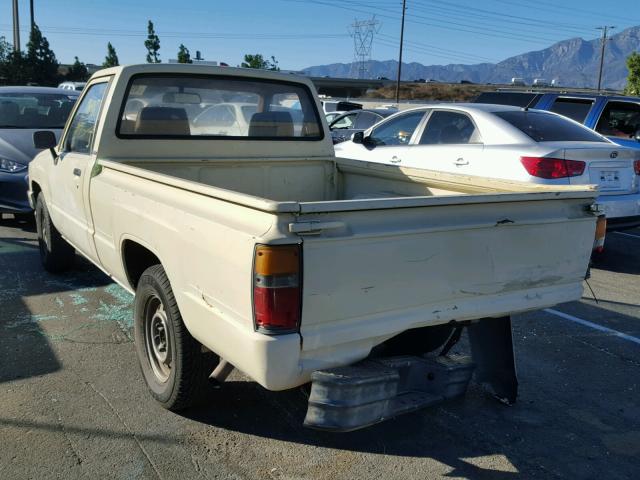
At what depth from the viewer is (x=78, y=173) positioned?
4.46m

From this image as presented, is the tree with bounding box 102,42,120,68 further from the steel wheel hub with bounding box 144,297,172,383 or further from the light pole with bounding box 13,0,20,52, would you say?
the steel wheel hub with bounding box 144,297,172,383

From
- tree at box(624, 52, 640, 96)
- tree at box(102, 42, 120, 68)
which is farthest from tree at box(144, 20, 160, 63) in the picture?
tree at box(624, 52, 640, 96)

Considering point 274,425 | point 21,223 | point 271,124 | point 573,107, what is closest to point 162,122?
point 271,124

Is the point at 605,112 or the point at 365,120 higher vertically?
the point at 605,112

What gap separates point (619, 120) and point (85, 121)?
799cm

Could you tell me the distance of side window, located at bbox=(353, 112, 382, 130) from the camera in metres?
13.8

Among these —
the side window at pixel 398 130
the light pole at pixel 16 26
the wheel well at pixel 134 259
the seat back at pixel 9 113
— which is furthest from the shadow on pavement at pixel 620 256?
the light pole at pixel 16 26

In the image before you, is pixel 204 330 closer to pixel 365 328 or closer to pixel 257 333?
pixel 257 333

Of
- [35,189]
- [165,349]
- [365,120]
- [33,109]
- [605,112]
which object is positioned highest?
[605,112]

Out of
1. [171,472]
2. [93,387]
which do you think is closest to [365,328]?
[171,472]

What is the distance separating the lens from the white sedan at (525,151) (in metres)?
6.34

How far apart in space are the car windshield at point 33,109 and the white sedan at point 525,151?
194 inches

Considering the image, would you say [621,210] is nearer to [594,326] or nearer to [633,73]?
[594,326]

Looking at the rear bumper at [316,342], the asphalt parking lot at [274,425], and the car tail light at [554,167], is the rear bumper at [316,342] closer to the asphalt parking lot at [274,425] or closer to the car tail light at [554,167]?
the asphalt parking lot at [274,425]
